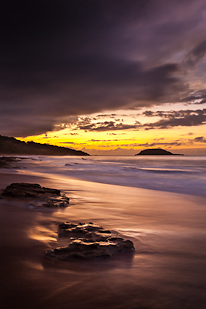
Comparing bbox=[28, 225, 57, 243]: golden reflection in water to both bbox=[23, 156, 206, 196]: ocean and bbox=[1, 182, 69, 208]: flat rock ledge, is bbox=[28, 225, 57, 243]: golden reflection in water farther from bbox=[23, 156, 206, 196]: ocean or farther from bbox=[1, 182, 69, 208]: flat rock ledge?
bbox=[23, 156, 206, 196]: ocean

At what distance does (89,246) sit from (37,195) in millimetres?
2939

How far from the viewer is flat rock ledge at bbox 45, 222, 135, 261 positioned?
214cm

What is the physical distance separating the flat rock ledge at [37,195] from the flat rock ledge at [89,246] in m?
1.61

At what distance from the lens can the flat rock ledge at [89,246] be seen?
2.14 metres

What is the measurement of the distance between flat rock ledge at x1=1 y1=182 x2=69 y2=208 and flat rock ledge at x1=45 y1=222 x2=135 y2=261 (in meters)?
1.61

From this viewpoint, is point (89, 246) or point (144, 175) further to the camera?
point (144, 175)

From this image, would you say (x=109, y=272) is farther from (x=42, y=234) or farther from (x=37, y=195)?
(x=37, y=195)

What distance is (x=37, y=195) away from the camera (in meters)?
4.88

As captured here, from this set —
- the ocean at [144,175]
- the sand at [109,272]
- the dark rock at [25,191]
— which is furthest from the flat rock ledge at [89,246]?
the ocean at [144,175]

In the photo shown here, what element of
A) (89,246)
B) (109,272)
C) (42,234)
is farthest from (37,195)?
(109,272)

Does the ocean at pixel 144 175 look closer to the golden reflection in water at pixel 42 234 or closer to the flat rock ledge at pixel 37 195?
the flat rock ledge at pixel 37 195

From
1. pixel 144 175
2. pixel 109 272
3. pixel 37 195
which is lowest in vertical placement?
pixel 144 175

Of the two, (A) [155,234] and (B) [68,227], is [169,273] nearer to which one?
(A) [155,234]

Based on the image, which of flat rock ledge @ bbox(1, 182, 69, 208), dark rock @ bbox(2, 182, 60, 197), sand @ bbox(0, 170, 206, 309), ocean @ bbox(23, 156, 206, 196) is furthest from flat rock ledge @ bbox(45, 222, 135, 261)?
ocean @ bbox(23, 156, 206, 196)
